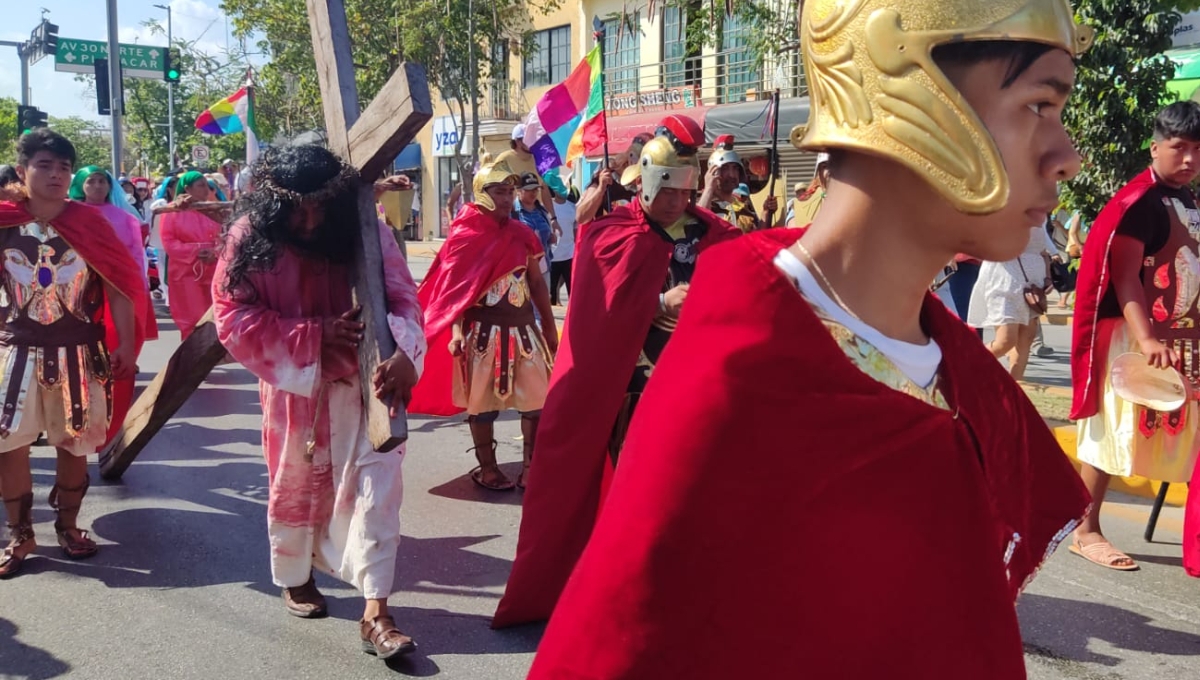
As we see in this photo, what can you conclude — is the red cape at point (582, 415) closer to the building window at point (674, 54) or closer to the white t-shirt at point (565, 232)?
the white t-shirt at point (565, 232)

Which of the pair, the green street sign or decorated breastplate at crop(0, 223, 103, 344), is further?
the green street sign

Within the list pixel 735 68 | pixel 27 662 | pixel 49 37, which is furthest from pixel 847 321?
pixel 49 37

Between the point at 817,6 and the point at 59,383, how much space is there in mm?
4405

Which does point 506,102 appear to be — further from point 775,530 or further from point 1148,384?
point 775,530

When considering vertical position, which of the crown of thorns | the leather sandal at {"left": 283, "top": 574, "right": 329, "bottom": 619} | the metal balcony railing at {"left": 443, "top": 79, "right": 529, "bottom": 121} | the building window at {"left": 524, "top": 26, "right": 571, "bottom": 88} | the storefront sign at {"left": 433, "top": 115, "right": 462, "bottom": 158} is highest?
the building window at {"left": 524, "top": 26, "right": 571, "bottom": 88}

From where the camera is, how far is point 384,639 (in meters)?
3.77

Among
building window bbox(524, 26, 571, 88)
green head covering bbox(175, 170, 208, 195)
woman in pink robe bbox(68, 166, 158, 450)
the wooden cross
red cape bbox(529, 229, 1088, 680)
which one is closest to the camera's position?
red cape bbox(529, 229, 1088, 680)

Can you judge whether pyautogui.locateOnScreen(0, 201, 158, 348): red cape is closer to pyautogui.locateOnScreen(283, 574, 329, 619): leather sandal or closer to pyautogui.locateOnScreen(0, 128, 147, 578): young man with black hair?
pyautogui.locateOnScreen(0, 128, 147, 578): young man with black hair

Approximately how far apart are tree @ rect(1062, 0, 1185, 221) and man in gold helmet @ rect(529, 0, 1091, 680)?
688cm

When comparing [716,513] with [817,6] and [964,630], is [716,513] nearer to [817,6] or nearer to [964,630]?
[964,630]

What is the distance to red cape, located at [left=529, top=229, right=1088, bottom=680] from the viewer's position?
1.39m

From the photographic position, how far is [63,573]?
15.7 feet

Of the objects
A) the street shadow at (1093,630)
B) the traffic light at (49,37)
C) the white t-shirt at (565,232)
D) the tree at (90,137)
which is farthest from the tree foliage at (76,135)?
the street shadow at (1093,630)

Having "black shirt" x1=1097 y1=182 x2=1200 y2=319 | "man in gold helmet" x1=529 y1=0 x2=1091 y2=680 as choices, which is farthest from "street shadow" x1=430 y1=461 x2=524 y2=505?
"man in gold helmet" x1=529 y1=0 x2=1091 y2=680
